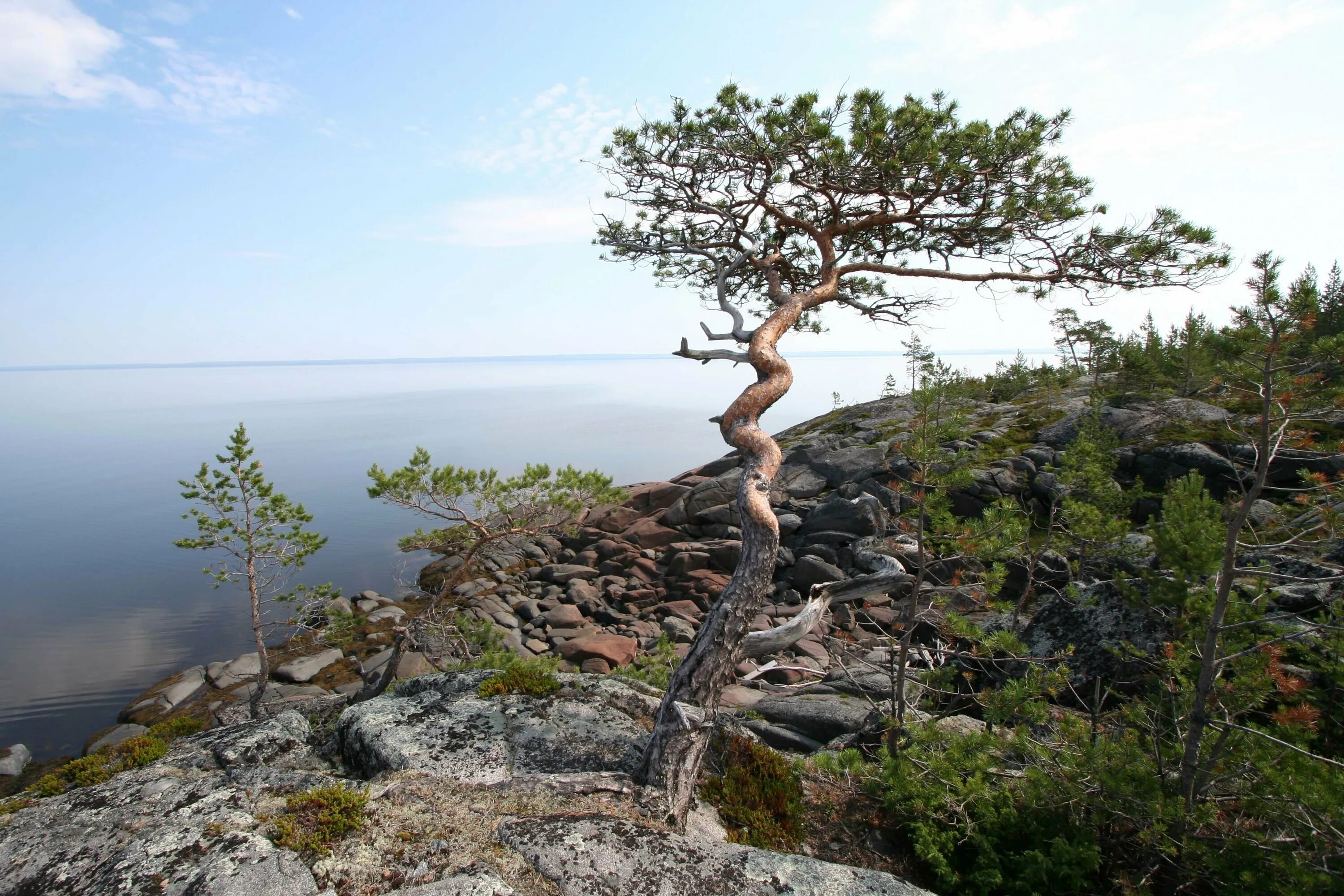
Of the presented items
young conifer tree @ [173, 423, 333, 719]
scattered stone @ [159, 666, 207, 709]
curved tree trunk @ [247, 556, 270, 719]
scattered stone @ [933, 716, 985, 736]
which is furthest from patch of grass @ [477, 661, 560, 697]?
scattered stone @ [159, 666, 207, 709]

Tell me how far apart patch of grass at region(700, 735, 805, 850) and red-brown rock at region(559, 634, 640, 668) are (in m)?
7.48

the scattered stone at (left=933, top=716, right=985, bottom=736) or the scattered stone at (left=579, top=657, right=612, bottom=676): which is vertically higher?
the scattered stone at (left=933, top=716, right=985, bottom=736)

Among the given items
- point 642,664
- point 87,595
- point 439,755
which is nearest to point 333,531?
point 87,595

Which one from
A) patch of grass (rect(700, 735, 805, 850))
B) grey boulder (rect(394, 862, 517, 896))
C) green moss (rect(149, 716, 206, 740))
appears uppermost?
grey boulder (rect(394, 862, 517, 896))

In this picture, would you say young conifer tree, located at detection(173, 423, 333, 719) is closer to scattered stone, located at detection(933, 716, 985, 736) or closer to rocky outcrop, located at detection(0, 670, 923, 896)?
rocky outcrop, located at detection(0, 670, 923, 896)

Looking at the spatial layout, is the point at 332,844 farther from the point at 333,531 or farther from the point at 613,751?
the point at 333,531

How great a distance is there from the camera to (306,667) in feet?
47.8

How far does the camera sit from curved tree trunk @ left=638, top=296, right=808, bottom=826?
5.89m

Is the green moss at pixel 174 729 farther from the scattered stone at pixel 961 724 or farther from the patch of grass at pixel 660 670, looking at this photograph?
the scattered stone at pixel 961 724

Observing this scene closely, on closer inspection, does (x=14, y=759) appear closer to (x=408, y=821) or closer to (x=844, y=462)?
(x=408, y=821)

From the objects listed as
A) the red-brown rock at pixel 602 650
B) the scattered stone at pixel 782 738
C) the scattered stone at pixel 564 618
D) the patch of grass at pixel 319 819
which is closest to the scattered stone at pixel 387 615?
the scattered stone at pixel 564 618

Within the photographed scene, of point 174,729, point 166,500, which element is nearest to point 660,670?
point 174,729

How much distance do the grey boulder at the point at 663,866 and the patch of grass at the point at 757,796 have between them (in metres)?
0.77

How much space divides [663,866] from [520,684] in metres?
3.52
